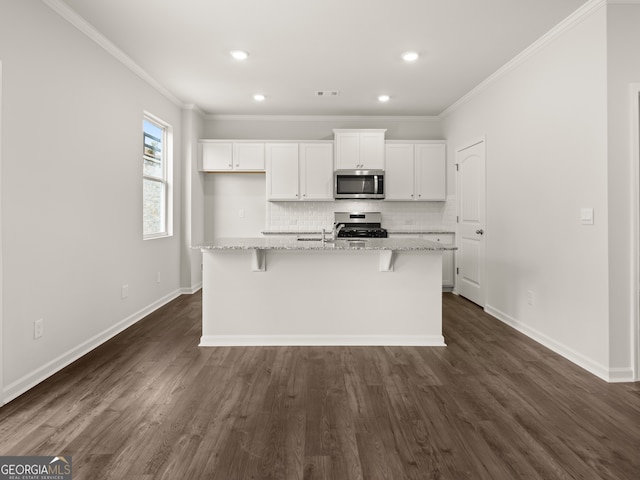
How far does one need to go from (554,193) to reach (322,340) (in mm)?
2368

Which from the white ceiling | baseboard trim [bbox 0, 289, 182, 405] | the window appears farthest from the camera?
the window

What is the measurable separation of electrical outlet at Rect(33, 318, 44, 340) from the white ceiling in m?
2.34

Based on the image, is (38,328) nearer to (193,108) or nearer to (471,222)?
(193,108)

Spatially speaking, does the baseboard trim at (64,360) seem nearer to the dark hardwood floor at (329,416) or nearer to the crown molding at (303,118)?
the dark hardwood floor at (329,416)

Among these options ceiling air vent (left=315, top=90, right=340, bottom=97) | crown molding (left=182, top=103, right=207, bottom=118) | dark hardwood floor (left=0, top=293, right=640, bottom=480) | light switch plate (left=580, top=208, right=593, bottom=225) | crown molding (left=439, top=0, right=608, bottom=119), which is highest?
crown molding (left=182, top=103, right=207, bottom=118)

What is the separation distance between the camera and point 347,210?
610 centimetres

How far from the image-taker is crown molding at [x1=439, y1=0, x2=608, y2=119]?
2.76 metres

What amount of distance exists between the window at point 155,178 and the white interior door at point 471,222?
157 inches

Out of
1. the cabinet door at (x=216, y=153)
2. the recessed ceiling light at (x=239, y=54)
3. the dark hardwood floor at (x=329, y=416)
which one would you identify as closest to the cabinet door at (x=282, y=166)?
the cabinet door at (x=216, y=153)

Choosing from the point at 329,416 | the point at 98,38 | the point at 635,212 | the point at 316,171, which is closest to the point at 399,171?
the point at 316,171

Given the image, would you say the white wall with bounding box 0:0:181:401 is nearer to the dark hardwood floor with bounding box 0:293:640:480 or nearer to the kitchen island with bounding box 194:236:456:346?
the dark hardwood floor with bounding box 0:293:640:480

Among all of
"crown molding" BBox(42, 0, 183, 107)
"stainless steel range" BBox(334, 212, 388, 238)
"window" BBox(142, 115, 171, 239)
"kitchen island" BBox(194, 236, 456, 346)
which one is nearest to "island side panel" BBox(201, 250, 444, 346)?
"kitchen island" BBox(194, 236, 456, 346)

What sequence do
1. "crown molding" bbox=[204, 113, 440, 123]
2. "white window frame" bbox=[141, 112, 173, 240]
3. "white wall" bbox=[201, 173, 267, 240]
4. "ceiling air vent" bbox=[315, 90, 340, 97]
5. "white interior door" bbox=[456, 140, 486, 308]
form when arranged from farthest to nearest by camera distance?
1. "white wall" bbox=[201, 173, 267, 240]
2. "crown molding" bbox=[204, 113, 440, 123]
3. "white window frame" bbox=[141, 112, 173, 240]
4. "ceiling air vent" bbox=[315, 90, 340, 97]
5. "white interior door" bbox=[456, 140, 486, 308]

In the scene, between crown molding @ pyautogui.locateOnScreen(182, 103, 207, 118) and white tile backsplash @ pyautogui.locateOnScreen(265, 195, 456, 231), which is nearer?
crown molding @ pyautogui.locateOnScreen(182, 103, 207, 118)
